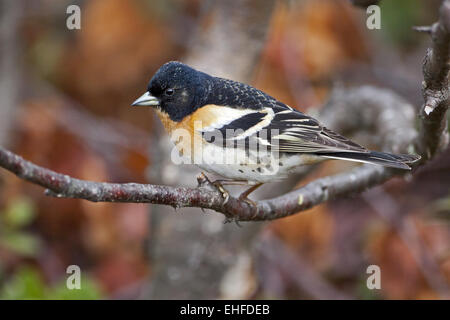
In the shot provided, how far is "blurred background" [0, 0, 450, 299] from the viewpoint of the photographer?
16.9 feet

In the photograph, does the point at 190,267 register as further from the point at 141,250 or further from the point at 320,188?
the point at 141,250

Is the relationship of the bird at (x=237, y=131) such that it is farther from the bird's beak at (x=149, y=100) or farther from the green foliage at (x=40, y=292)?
the green foliage at (x=40, y=292)

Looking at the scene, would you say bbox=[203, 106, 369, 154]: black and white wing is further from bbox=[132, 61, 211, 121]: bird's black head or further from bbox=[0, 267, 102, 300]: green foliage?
bbox=[0, 267, 102, 300]: green foliage

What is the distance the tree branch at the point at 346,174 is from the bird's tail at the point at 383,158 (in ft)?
0.67

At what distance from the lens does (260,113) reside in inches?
144

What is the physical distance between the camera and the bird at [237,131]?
11.3 ft

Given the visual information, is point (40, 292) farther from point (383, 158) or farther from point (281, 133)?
point (383, 158)

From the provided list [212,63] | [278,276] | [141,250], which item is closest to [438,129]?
[212,63]

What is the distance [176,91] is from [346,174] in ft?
4.00

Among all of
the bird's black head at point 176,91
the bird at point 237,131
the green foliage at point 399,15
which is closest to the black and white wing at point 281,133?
the bird at point 237,131

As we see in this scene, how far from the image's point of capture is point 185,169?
202 inches

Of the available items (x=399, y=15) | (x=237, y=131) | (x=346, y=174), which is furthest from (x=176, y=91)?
(x=399, y=15)

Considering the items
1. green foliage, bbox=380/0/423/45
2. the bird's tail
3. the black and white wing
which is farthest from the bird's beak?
green foliage, bbox=380/0/423/45
